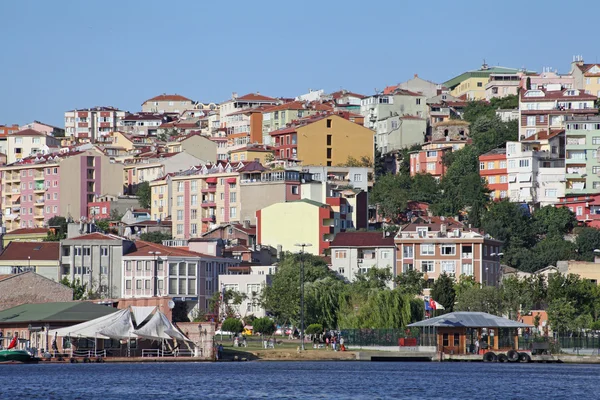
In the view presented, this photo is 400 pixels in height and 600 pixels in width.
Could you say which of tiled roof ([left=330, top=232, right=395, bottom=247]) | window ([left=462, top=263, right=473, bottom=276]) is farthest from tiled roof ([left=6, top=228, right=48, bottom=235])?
window ([left=462, top=263, right=473, bottom=276])

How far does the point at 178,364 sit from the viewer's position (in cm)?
8762

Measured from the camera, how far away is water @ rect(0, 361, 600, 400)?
6556 centimetres

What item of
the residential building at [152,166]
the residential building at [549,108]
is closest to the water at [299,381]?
the residential building at [549,108]

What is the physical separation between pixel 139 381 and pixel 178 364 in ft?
52.2

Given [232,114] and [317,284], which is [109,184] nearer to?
[232,114]

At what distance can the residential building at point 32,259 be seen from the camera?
12425 cm

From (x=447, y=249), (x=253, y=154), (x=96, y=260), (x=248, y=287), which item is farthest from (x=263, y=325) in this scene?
(x=253, y=154)

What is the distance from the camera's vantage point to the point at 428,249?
12550 centimetres

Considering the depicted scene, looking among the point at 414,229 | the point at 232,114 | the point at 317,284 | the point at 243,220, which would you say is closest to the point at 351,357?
the point at 317,284

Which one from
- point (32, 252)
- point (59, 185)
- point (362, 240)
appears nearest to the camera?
point (32, 252)

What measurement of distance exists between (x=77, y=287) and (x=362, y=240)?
92.6ft

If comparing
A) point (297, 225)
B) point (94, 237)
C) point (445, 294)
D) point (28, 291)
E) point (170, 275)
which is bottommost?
point (445, 294)

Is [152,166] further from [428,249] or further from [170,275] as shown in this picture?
[428,249]

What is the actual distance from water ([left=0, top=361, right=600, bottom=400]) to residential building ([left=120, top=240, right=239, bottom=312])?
31.4 m
